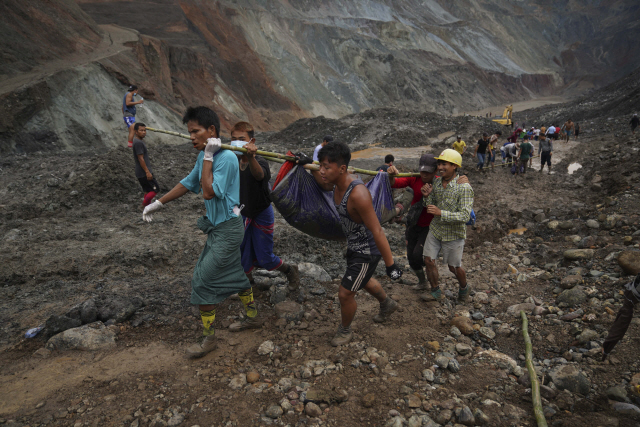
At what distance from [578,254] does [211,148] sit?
4.85m

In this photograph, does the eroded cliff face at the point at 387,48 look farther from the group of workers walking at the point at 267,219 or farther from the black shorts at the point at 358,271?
the black shorts at the point at 358,271

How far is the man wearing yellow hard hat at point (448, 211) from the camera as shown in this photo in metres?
3.58

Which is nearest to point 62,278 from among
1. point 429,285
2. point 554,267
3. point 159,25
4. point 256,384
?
point 256,384

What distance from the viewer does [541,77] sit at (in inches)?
2350

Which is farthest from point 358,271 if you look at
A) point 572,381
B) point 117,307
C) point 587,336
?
point 117,307

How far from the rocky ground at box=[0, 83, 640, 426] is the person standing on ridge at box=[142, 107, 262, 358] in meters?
0.55

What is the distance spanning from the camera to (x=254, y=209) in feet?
12.2

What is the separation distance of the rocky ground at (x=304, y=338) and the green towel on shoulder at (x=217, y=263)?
22.0 inches

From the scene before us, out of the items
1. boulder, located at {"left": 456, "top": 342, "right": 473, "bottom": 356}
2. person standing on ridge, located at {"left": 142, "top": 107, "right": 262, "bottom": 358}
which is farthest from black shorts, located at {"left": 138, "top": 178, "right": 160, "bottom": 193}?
boulder, located at {"left": 456, "top": 342, "right": 473, "bottom": 356}

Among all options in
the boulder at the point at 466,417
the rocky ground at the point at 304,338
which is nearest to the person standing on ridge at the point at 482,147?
the rocky ground at the point at 304,338

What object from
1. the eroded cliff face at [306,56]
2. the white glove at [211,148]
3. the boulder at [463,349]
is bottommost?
the boulder at [463,349]

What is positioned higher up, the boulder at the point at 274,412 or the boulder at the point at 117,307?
the boulder at the point at 117,307

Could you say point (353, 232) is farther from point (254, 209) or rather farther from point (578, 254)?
point (578, 254)

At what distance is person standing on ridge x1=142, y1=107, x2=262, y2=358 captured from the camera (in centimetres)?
288
